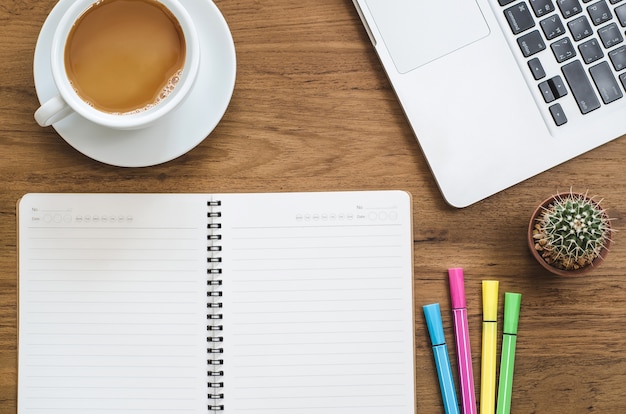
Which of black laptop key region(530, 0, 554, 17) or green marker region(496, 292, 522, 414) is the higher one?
black laptop key region(530, 0, 554, 17)

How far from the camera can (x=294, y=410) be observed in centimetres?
86

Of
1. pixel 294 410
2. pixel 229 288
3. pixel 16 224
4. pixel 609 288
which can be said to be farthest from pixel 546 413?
pixel 16 224

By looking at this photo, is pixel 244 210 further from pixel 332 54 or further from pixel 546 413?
pixel 546 413

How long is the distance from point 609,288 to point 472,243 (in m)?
0.17

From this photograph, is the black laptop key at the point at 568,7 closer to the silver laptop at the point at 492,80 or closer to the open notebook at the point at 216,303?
the silver laptop at the point at 492,80

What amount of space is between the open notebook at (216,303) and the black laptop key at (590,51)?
0.85ft

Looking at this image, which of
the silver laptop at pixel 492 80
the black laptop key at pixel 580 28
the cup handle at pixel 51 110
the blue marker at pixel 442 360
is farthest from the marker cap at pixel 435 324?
the cup handle at pixel 51 110

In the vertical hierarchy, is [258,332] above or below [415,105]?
below

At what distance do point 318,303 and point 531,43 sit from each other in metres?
0.39

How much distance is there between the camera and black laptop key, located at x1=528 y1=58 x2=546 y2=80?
83 cm

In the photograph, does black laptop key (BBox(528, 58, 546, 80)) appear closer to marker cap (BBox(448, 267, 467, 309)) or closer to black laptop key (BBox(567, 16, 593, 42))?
black laptop key (BBox(567, 16, 593, 42))

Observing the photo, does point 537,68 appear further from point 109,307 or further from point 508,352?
point 109,307

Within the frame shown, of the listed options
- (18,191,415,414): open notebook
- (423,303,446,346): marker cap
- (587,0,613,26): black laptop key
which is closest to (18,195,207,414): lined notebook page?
(18,191,415,414): open notebook

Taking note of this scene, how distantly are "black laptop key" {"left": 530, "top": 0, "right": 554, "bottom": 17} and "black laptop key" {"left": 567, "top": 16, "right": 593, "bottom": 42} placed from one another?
28mm
